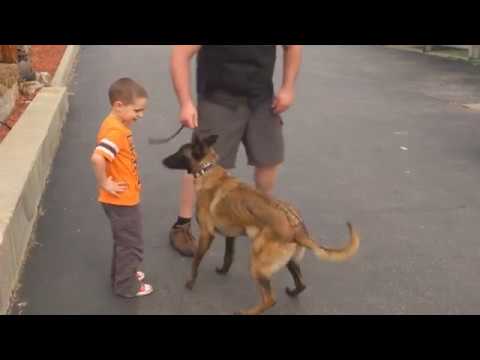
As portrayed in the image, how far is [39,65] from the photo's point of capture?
10445 millimetres

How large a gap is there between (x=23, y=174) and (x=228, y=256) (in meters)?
1.82

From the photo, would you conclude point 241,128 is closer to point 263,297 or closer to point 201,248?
point 201,248

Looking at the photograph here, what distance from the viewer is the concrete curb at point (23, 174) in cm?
349

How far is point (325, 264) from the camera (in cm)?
402

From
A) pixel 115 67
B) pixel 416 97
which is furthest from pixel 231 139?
pixel 115 67

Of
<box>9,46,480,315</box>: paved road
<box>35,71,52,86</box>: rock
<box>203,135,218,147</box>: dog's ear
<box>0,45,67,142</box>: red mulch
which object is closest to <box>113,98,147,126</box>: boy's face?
<box>203,135,218,147</box>: dog's ear

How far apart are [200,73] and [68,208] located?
1.95 m

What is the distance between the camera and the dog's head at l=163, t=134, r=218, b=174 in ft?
11.3

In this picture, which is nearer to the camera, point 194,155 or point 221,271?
point 194,155

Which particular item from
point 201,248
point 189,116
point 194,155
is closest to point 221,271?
point 201,248

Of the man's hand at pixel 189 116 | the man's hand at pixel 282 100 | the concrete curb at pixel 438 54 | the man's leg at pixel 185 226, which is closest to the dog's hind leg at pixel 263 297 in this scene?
the man's leg at pixel 185 226

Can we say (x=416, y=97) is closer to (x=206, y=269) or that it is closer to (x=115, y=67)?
(x=115, y=67)

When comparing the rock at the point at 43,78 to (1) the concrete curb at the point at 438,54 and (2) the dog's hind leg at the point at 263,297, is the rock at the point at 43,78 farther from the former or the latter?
(1) the concrete curb at the point at 438,54
